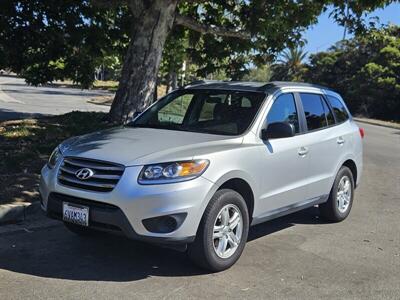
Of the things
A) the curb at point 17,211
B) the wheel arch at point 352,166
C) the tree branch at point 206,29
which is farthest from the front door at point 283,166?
the tree branch at point 206,29

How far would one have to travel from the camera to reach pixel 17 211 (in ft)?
21.6

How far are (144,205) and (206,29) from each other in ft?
24.7

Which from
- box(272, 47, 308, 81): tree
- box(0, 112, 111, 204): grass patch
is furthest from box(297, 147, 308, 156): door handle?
box(272, 47, 308, 81): tree

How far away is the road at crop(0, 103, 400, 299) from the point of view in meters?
4.64

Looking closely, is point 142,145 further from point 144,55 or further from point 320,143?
point 144,55

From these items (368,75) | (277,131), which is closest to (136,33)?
(277,131)

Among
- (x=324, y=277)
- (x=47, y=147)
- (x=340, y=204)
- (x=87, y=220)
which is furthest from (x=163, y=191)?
(x=47, y=147)

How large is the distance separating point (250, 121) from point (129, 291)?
85.1 inches

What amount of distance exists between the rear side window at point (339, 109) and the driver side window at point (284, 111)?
1.17m

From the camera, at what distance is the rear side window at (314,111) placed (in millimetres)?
6695

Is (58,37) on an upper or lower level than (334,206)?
upper

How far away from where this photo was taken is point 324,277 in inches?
203

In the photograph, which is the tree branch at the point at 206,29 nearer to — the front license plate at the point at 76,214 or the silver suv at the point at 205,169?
the silver suv at the point at 205,169

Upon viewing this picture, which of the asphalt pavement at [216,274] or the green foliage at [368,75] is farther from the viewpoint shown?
the green foliage at [368,75]
